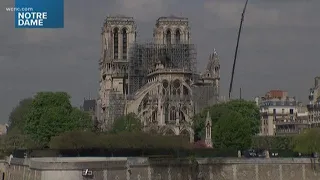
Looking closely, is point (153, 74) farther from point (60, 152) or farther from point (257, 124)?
point (60, 152)

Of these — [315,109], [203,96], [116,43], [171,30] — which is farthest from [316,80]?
[116,43]

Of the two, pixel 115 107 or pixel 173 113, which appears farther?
pixel 115 107

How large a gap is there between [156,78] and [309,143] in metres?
56.1

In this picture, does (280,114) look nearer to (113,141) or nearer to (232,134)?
(232,134)

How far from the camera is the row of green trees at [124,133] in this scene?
6306cm

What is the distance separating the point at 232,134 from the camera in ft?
232

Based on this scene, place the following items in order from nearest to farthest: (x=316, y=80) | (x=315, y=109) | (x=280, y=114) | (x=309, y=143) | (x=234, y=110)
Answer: (x=309, y=143) → (x=234, y=110) → (x=315, y=109) → (x=316, y=80) → (x=280, y=114)

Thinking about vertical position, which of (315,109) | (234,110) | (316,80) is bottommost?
(234,110)

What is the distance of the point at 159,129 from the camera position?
101500 millimetres

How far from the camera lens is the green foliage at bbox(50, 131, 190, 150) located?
62.5 meters

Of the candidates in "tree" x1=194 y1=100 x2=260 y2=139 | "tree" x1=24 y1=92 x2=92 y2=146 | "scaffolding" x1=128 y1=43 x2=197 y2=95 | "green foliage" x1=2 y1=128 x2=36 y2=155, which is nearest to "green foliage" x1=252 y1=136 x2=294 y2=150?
"tree" x1=194 y1=100 x2=260 y2=139

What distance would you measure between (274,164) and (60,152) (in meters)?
15.9

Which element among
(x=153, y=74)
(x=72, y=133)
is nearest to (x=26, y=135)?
(x=72, y=133)

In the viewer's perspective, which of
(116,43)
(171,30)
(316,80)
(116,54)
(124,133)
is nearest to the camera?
(124,133)
